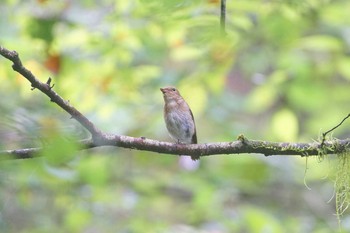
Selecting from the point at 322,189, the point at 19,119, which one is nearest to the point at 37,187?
the point at 322,189

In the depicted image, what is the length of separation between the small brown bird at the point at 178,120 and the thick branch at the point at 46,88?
1.42 meters

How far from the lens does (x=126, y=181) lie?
6.19 m

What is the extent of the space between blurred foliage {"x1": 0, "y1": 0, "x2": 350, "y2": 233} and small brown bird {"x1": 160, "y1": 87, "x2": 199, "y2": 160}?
0.51 metres

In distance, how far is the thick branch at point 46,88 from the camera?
6.97 ft

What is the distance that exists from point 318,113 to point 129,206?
2.01m

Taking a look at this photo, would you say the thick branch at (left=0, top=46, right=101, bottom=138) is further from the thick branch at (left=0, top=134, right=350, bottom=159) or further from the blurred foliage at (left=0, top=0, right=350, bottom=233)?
the blurred foliage at (left=0, top=0, right=350, bottom=233)

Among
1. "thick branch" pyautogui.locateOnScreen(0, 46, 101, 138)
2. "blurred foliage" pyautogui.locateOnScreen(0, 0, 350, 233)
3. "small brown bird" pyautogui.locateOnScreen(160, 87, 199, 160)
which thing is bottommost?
"thick branch" pyautogui.locateOnScreen(0, 46, 101, 138)

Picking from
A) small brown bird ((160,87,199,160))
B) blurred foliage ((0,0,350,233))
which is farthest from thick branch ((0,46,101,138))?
blurred foliage ((0,0,350,233))

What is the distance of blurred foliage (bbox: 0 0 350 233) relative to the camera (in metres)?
4.73

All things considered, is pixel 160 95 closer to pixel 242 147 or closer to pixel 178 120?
pixel 178 120

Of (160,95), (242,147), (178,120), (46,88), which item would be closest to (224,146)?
(242,147)

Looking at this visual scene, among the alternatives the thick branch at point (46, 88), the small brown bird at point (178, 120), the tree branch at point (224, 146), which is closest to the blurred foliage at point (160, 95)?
the small brown bird at point (178, 120)

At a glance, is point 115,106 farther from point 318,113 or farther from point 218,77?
point 318,113

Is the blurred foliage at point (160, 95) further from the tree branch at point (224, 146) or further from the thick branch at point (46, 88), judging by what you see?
the thick branch at point (46, 88)
